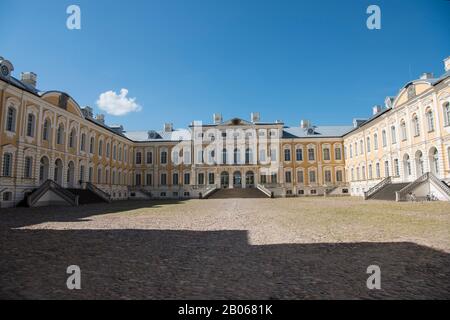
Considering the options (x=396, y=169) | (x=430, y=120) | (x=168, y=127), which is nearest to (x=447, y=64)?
(x=430, y=120)

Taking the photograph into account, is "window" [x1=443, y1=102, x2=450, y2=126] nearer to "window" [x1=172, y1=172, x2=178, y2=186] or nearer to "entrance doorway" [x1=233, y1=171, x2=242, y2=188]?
"entrance doorway" [x1=233, y1=171, x2=242, y2=188]

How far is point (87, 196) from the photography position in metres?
27.0

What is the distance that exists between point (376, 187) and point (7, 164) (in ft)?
101

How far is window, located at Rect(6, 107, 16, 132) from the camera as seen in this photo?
20811 millimetres

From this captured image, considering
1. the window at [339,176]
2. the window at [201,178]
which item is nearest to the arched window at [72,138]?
the window at [201,178]

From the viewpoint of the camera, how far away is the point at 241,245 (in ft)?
22.1

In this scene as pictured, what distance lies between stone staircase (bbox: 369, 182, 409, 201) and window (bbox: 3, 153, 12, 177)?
28.8m

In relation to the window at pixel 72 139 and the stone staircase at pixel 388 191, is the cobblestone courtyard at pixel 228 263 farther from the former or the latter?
the window at pixel 72 139

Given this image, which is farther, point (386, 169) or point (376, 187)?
point (386, 169)

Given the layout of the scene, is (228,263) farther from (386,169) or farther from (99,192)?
(386,169)

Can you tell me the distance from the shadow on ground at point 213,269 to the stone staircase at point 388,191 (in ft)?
71.1

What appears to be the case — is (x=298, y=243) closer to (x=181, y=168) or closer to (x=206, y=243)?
(x=206, y=243)
